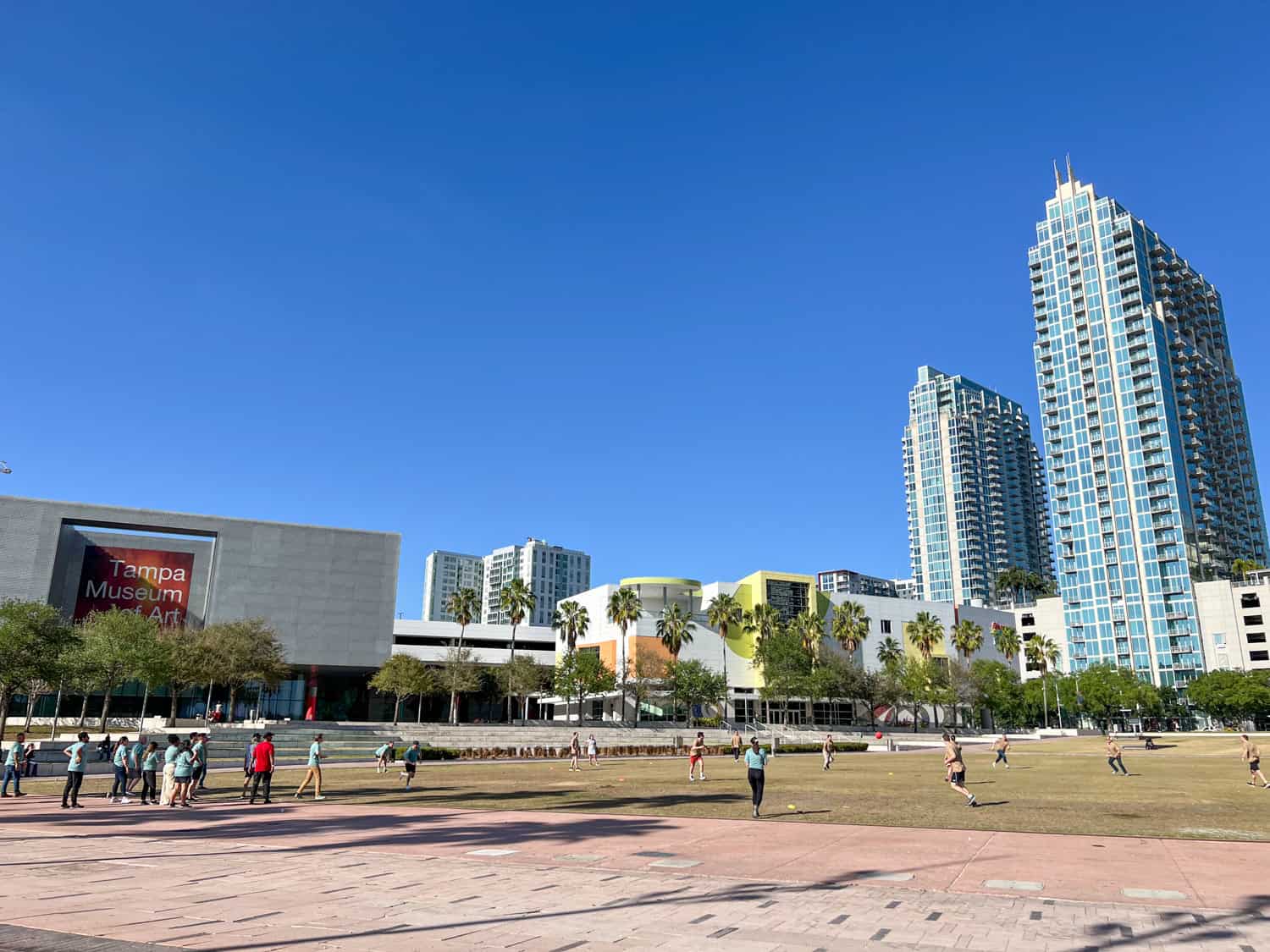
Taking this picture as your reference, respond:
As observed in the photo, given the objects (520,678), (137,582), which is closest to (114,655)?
(137,582)

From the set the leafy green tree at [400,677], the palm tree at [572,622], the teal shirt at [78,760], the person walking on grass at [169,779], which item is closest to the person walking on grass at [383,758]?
the person walking on grass at [169,779]

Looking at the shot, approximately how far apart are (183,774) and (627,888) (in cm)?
1713

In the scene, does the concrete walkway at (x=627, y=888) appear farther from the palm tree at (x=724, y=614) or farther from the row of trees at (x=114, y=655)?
the palm tree at (x=724, y=614)

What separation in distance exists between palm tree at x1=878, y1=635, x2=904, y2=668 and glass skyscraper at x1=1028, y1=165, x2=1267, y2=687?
153 ft

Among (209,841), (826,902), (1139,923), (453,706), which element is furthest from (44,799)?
(453,706)

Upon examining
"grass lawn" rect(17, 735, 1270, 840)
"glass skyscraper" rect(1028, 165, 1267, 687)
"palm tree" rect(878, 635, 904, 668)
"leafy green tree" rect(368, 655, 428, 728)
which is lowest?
"grass lawn" rect(17, 735, 1270, 840)

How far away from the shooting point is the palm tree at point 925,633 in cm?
11194

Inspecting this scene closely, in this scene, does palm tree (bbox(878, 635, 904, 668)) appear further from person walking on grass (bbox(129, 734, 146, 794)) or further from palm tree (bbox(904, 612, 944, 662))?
person walking on grass (bbox(129, 734, 146, 794))

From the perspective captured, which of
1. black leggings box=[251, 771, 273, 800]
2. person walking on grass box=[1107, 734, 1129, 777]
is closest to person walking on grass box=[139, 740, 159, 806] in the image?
black leggings box=[251, 771, 273, 800]

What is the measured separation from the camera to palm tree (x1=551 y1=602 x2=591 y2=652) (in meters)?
103

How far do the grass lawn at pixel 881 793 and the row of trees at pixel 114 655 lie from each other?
1714 cm

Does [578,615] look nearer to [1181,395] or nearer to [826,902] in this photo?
[826,902]

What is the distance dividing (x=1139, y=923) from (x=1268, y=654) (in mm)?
150380

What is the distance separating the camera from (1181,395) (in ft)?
477
